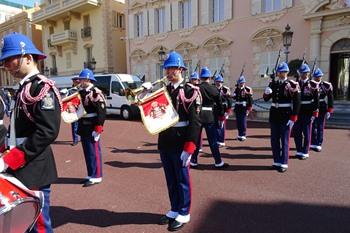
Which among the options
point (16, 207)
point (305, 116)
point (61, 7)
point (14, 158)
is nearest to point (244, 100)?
point (305, 116)

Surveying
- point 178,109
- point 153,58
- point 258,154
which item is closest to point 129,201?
point 178,109

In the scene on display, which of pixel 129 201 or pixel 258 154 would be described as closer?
pixel 129 201

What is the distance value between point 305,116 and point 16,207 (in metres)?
6.37

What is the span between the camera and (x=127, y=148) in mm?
8344

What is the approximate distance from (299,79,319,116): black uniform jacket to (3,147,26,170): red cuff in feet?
20.3

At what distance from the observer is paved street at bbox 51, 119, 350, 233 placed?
3.77 meters

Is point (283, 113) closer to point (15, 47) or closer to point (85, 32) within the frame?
point (15, 47)

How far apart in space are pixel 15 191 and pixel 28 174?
446 millimetres

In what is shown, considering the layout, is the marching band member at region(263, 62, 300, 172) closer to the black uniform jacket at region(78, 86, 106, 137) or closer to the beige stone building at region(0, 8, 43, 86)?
the black uniform jacket at region(78, 86, 106, 137)

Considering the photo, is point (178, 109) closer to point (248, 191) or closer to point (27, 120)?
point (27, 120)

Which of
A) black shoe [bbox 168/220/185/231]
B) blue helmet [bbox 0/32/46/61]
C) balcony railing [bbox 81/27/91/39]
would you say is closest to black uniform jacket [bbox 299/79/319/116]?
black shoe [bbox 168/220/185/231]

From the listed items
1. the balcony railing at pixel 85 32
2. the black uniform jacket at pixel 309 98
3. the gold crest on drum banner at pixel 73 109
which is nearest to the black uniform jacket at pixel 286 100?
the black uniform jacket at pixel 309 98

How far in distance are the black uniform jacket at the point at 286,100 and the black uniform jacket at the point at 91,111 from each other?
3.37m

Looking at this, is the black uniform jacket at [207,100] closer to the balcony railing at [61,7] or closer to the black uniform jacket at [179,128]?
the black uniform jacket at [179,128]
